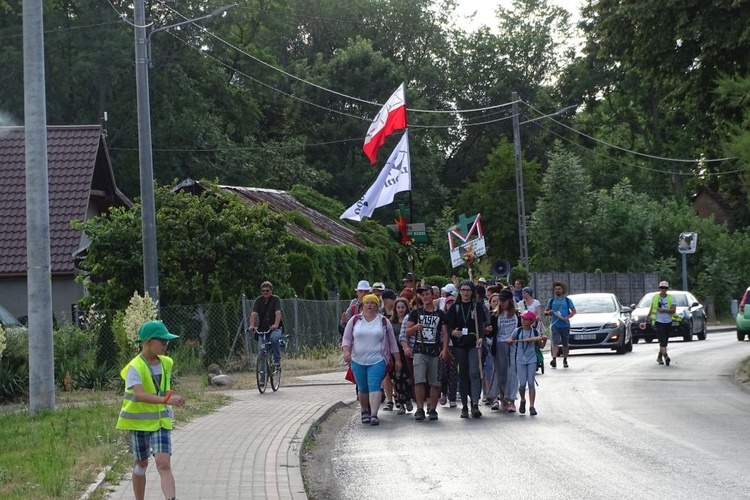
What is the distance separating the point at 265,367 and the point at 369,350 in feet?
16.3

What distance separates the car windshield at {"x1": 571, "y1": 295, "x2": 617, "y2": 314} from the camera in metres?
32.2

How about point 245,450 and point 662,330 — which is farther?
point 662,330

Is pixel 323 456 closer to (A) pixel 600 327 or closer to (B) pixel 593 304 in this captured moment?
(A) pixel 600 327

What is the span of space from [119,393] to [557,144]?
39.4 metres

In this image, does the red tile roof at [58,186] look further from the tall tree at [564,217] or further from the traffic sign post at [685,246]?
the tall tree at [564,217]

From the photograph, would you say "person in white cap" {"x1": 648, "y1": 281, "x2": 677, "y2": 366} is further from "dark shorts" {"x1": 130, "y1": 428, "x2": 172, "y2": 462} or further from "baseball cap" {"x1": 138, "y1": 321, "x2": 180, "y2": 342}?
"baseball cap" {"x1": 138, "y1": 321, "x2": 180, "y2": 342}

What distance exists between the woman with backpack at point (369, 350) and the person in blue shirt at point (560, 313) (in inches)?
376

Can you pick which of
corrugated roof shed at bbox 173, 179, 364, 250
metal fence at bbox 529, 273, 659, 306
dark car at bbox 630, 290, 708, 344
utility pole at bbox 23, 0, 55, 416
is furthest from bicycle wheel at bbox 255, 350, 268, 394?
metal fence at bbox 529, 273, 659, 306

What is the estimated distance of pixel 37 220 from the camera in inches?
667

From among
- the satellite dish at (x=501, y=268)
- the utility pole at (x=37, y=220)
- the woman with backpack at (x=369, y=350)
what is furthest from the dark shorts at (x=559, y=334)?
the utility pole at (x=37, y=220)

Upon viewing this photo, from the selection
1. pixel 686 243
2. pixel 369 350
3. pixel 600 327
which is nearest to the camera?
pixel 369 350

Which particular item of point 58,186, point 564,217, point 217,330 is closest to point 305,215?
point 58,186

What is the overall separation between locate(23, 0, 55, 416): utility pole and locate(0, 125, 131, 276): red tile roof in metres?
17.5

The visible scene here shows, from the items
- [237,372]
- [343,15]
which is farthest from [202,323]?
[343,15]
